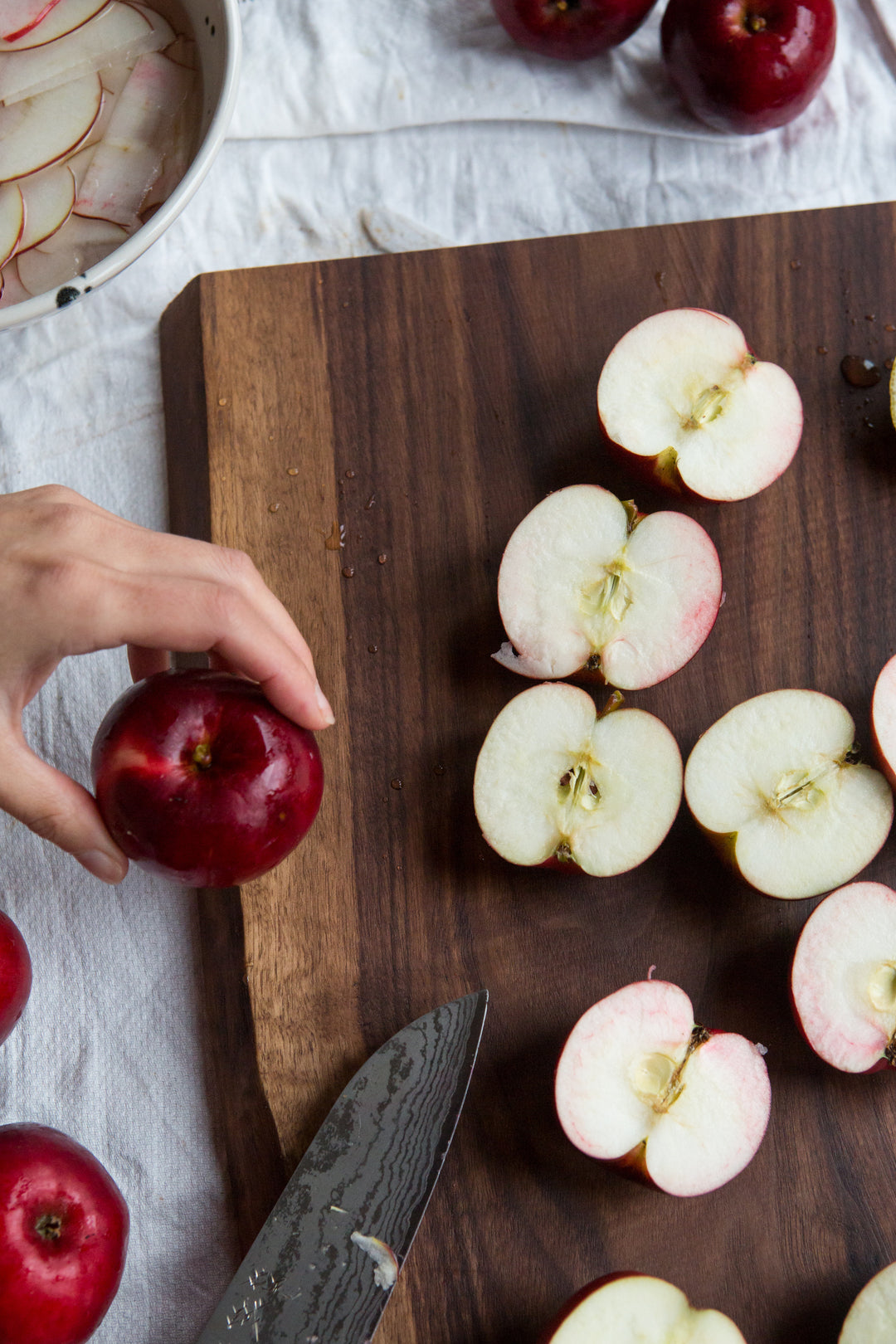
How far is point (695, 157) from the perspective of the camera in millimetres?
1181

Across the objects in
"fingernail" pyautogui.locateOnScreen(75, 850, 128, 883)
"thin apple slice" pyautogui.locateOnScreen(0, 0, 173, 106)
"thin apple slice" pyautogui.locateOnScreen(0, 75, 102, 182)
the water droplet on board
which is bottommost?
the water droplet on board

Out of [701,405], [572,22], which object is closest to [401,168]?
[572,22]

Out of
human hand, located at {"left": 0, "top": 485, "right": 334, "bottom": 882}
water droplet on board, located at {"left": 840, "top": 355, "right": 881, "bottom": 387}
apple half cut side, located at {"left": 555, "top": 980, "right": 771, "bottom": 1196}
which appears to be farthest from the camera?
water droplet on board, located at {"left": 840, "top": 355, "right": 881, "bottom": 387}

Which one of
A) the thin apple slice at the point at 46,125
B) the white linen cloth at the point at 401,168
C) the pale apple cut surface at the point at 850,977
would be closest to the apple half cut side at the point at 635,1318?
the pale apple cut surface at the point at 850,977

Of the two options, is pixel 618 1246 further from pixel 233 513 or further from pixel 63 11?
pixel 63 11

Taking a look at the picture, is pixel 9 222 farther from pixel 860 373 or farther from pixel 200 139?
pixel 860 373

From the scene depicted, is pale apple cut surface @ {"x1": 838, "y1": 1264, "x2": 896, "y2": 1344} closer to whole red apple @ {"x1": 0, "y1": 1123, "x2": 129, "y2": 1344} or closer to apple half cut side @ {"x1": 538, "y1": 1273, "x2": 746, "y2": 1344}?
apple half cut side @ {"x1": 538, "y1": 1273, "x2": 746, "y2": 1344}

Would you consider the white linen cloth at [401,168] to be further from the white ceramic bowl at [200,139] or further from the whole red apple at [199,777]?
the whole red apple at [199,777]

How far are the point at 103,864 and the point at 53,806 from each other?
0.07 m

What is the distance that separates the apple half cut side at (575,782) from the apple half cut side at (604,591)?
0.11ft

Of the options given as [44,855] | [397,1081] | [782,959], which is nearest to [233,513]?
[44,855]

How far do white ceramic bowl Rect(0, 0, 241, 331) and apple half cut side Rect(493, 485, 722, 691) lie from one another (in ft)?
1.31

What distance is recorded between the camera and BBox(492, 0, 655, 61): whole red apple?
1094 mm

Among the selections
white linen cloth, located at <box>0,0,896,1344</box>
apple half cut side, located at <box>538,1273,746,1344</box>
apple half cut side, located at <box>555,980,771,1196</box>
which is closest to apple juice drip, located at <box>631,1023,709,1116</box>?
apple half cut side, located at <box>555,980,771,1196</box>
